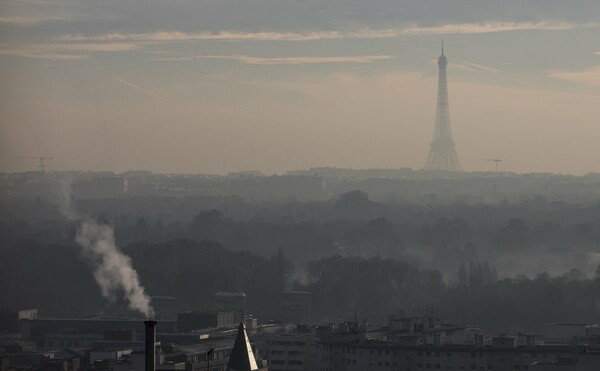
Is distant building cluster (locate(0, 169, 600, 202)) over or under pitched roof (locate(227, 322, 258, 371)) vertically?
over

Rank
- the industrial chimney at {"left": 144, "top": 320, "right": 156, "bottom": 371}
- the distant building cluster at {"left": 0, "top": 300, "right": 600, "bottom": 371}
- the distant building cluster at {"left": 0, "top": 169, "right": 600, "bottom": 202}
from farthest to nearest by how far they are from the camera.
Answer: the distant building cluster at {"left": 0, "top": 169, "right": 600, "bottom": 202} < the distant building cluster at {"left": 0, "top": 300, "right": 600, "bottom": 371} < the industrial chimney at {"left": 144, "top": 320, "right": 156, "bottom": 371}

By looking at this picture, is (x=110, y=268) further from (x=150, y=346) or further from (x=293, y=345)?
(x=150, y=346)

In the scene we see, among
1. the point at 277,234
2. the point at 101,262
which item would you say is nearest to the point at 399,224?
the point at 277,234

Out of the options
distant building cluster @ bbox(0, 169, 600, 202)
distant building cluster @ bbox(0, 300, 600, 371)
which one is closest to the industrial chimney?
distant building cluster @ bbox(0, 300, 600, 371)

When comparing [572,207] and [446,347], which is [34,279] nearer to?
[446,347]

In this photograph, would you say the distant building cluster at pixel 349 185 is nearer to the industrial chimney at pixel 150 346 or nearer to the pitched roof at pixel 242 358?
the pitched roof at pixel 242 358

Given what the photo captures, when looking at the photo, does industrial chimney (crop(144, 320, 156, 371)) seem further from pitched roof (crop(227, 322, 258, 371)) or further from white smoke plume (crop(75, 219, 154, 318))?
white smoke plume (crop(75, 219, 154, 318))

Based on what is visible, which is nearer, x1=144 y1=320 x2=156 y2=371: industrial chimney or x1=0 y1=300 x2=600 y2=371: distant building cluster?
x1=144 y1=320 x2=156 y2=371: industrial chimney
